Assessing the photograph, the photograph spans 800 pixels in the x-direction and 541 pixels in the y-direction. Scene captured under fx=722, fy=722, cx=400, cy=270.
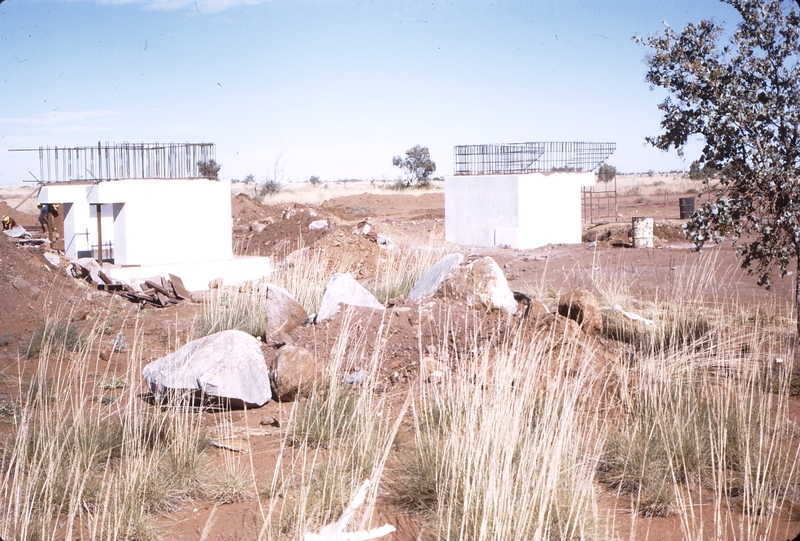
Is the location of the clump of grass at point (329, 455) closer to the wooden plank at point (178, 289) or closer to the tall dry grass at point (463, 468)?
the tall dry grass at point (463, 468)

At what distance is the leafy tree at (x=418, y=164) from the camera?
67250 millimetres

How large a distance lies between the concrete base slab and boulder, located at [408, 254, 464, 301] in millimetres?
7207

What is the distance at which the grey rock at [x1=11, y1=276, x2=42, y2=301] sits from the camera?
1204cm

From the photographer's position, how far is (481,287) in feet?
27.2

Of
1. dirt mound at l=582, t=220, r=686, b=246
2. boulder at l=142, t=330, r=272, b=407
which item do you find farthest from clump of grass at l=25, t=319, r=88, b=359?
dirt mound at l=582, t=220, r=686, b=246

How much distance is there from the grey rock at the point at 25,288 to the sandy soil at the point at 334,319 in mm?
51

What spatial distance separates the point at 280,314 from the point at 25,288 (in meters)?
6.46

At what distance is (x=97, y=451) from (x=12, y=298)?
8.16m

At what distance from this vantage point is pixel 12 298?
11695 mm

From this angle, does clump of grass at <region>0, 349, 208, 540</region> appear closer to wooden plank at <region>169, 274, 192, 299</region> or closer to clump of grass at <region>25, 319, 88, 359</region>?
clump of grass at <region>25, 319, 88, 359</region>

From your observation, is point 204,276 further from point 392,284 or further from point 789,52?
point 789,52

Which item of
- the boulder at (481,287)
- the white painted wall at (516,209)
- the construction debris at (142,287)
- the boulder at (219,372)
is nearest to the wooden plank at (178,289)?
the construction debris at (142,287)

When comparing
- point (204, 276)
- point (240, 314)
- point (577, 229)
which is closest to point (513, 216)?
point (577, 229)

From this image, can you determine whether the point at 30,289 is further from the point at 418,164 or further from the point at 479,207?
the point at 418,164
